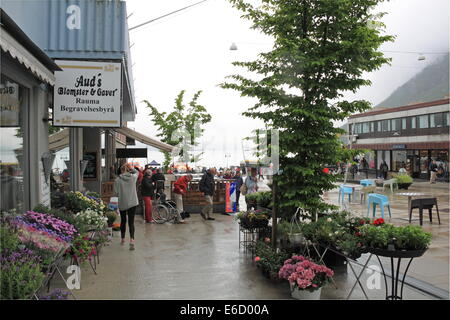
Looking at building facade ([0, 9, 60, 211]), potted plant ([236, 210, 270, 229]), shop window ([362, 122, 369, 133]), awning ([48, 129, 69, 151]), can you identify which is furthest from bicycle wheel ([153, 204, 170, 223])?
shop window ([362, 122, 369, 133])

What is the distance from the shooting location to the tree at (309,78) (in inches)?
283

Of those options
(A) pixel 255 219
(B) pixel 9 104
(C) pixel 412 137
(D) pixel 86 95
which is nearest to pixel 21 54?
(B) pixel 9 104

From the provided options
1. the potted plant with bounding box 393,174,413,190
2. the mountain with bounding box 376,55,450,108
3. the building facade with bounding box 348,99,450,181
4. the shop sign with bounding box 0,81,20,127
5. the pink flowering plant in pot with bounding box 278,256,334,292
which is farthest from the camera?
the mountain with bounding box 376,55,450,108

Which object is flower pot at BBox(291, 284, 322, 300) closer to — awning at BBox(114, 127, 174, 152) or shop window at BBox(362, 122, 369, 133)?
awning at BBox(114, 127, 174, 152)

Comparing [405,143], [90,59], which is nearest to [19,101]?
[90,59]

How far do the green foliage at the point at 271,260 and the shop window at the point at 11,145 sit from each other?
3972mm

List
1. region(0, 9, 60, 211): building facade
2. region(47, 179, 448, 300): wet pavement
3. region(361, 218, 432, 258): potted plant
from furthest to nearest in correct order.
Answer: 1. region(47, 179, 448, 300): wet pavement
2. region(0, 9, 60, 211): building facade
3. region(361, 218, 432, 258): potted plant

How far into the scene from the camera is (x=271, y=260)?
6.61 metres

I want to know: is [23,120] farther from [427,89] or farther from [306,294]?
[427,89]

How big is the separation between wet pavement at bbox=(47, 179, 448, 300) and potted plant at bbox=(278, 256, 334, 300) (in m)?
0.28

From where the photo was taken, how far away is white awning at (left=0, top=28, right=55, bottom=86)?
4379 mm

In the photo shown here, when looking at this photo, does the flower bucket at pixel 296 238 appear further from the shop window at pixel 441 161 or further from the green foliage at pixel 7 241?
the shop window at pixel 441 161

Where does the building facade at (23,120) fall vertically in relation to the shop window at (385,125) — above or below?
below

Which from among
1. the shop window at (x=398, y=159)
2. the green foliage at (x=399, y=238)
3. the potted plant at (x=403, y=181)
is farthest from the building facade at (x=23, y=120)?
the shop window at (x=398, y=159)
